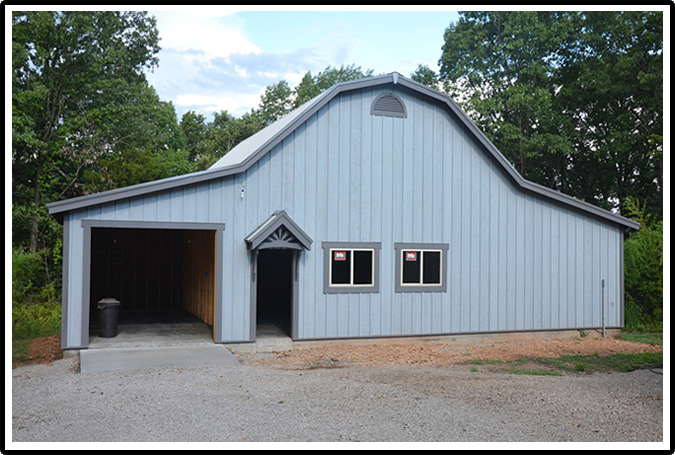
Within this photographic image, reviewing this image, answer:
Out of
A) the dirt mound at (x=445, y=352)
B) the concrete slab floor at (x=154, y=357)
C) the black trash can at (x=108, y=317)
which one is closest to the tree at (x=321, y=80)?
the dirt mound at (x=445, y=352)

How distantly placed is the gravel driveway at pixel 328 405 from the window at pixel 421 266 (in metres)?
3.48

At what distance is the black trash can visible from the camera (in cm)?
1206

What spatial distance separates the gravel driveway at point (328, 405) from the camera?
6379 mm

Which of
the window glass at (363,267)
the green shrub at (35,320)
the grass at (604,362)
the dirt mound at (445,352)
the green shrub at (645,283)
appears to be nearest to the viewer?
the grass at (604,362)

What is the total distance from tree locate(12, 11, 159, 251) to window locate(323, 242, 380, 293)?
1301cm

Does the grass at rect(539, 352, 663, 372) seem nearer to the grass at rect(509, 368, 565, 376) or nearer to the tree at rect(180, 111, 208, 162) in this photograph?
the grass at rect(509, 368, 565, 376)

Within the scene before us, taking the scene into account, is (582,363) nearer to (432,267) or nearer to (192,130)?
(432,267)

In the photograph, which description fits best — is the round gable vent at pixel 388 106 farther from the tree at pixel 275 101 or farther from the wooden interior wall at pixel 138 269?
the tree at pixel 275 101

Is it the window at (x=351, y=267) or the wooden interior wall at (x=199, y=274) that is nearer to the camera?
the window at (x=351, y=267)

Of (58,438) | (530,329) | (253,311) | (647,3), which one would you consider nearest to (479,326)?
(530,329)

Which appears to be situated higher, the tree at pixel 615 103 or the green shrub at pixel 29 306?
the tree at pixel 615 103

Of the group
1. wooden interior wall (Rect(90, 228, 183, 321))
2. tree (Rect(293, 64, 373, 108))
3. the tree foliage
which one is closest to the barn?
wooden interior wall (Rect(90, 228, 183, 321))

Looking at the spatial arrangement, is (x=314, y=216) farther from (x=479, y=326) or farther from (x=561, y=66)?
(x=561, y=66)

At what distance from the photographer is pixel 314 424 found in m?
6.64
